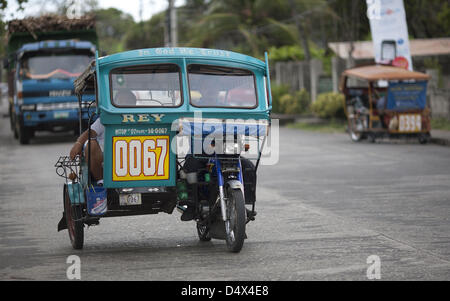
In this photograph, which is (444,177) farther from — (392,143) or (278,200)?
(392,143)

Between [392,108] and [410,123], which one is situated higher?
[392,108]

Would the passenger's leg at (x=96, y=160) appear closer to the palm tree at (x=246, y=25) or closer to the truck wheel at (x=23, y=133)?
the truck wheel at (x=23, y=133)

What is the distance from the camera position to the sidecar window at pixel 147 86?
8492 mm

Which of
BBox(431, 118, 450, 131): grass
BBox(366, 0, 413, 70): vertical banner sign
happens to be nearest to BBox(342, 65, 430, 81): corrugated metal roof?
BBox(366, 0, 413, 70): vertical banner sign

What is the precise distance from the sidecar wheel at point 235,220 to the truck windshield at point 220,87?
983mm

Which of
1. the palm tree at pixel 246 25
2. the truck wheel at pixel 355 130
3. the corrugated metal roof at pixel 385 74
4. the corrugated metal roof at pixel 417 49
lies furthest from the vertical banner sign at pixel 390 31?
the palm tree at pixel 246 25

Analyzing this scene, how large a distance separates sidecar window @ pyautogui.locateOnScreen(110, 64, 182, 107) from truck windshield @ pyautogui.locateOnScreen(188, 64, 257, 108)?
0.18 meters

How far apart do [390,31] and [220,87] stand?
58.3 ft

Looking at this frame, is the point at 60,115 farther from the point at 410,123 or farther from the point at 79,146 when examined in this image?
the point at 79,146

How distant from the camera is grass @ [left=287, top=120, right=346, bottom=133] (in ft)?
96.3

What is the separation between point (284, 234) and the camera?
942cm

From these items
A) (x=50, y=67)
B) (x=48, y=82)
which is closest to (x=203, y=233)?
(x=48, y=82)

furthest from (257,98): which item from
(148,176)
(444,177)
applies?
(444,177)

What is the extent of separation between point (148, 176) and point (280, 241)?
157cm
